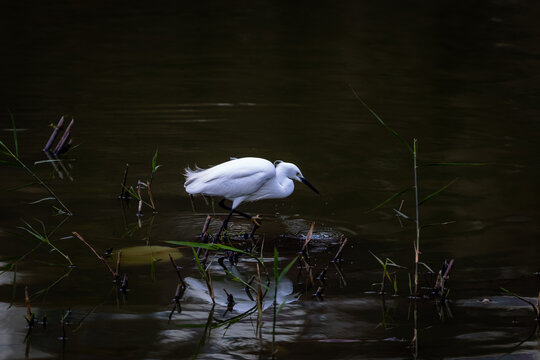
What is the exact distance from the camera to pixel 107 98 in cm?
1059

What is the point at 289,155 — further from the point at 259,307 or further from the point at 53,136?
the point at 259,307

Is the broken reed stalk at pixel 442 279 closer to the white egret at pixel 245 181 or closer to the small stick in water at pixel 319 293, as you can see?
the small stick in water at pixel 319 293

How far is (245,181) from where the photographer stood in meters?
6.01

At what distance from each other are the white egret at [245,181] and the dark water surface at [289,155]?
0.34 m

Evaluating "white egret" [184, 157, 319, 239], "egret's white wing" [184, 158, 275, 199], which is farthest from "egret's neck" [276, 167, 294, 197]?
"egret's white wing" [184, 158, 275, 199]

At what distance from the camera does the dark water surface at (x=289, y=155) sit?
4504 millimetres

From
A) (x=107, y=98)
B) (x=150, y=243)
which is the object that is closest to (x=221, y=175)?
(x=150, y=243)

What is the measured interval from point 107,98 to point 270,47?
4139 millimetres

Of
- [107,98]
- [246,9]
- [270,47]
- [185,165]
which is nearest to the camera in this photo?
[185,165]

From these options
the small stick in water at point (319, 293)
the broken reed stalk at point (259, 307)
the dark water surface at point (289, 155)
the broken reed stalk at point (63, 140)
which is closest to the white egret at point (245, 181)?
the dark water surface at point (289, 155)

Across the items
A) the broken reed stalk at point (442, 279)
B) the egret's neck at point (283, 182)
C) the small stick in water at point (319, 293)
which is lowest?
the small stick in water at point (319, 293)

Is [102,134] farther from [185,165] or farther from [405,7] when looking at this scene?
[405,7]

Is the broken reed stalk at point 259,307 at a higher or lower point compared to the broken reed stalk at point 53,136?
lower

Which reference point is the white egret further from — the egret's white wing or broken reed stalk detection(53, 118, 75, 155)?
broken reed stalk detection(53, 118, 75, 155)
